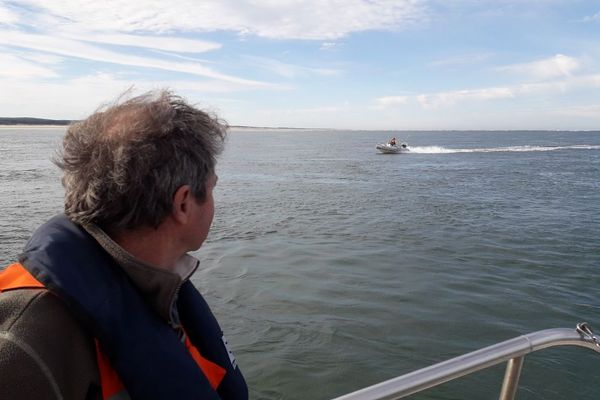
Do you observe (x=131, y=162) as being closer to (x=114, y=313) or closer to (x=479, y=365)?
(x=114, y=313)

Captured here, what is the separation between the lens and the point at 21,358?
120cm

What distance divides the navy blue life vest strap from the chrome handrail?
2.07 ft

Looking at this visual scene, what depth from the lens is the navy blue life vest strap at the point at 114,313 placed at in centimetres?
134

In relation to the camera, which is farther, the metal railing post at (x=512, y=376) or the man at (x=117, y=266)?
the metal railing post at (x=512, y=376)

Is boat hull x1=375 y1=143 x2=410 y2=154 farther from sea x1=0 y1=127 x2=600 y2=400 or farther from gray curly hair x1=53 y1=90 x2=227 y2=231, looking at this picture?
gray curly hair x1=53 y1=90 x2=227 y2=231

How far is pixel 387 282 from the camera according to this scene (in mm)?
9727

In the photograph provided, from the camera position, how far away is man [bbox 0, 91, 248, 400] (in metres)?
1.27

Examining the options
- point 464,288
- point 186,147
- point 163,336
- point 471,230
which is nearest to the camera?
point 163,336

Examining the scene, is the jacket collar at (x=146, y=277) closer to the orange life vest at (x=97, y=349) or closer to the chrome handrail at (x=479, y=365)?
the orange life vest at (x=97, y=349)

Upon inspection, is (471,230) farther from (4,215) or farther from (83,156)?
(4,215)

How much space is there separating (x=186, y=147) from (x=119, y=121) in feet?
0.81

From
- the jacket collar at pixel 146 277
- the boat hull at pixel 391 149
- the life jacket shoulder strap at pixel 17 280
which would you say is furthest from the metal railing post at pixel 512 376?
the boat hull at pixel 391 149

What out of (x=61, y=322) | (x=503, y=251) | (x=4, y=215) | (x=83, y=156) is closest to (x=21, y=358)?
(x=61, y=322)

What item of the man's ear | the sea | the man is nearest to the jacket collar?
the man
